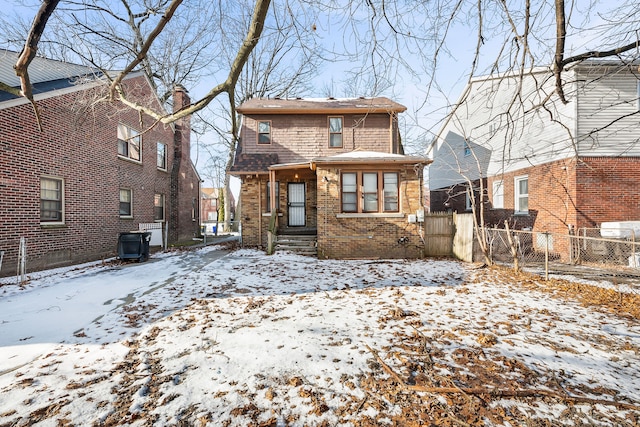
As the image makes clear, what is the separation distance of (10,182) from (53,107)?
2.58 metres

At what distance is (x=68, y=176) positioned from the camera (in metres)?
8.98

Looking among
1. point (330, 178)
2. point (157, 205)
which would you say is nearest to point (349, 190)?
point (330, 178)

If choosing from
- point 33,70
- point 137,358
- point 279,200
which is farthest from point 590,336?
point 33,70

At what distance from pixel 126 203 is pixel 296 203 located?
7.26 meters

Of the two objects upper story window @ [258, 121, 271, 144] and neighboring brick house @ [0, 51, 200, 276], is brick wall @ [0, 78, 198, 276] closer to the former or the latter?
neighboring brick house @ [0, 51, 200, 276]

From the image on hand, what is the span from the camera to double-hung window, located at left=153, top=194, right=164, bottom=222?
555 inches

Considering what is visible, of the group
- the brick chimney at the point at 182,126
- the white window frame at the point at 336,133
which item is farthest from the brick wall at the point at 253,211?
the brick chimney at the point at 182,126

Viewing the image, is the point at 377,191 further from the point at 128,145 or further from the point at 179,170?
the point at 179,170

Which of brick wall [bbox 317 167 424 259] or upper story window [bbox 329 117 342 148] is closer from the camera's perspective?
brick wall [bbox 317 167 424 259]

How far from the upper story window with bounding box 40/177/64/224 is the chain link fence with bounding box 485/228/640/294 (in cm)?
1316

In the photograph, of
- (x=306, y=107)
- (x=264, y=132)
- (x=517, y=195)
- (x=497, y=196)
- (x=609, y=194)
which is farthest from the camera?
(x=497, y=196)

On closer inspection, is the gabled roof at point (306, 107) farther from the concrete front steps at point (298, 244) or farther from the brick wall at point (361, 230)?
the concrete front steps at point (298, 244)

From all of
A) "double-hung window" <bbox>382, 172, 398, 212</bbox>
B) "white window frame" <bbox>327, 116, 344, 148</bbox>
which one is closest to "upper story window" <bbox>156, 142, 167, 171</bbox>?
"white window frame" <bbox>327, 116, 344, 148</bbox>

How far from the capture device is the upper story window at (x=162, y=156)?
14420 mm
